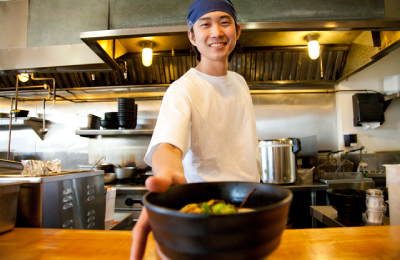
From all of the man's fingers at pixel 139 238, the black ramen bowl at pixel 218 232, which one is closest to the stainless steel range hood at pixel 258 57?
the man's fingers at pixel 139 238

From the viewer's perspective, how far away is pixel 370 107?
3.76 meters

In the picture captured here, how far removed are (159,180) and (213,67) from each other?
33.1 inches

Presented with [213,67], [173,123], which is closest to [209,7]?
[213,67]

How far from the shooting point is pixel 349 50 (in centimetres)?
363

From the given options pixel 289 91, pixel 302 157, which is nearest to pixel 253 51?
pixel 289 91

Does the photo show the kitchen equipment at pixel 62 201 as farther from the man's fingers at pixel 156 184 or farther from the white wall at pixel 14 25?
the white wall at pixel 14 25

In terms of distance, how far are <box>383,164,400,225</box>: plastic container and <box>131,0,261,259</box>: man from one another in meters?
0.91

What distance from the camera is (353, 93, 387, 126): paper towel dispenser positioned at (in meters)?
3.74

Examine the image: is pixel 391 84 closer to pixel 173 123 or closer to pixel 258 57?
pixel 258 57

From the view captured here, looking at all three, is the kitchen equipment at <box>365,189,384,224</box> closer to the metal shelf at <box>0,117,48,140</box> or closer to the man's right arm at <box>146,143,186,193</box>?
the man's right arm at <box>146,143,186,193</box>

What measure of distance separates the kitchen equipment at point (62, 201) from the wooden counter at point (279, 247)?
1.91 feet

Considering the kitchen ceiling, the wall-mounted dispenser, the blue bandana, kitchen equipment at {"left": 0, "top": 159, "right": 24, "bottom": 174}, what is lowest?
kitchen equipment at {"left": 0, "top": 159, "right": 24, "bottom": 174}

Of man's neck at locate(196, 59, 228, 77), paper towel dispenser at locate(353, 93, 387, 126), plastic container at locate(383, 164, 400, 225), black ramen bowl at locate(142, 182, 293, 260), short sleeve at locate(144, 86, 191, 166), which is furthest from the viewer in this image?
paper towel dispenser at locate(353, 93, 387, 126)

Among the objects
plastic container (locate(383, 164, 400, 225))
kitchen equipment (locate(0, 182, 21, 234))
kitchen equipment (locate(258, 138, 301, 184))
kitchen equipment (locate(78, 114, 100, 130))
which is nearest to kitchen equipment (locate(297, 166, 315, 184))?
kitchen equipment (locate(258, 138, 301, 184))
